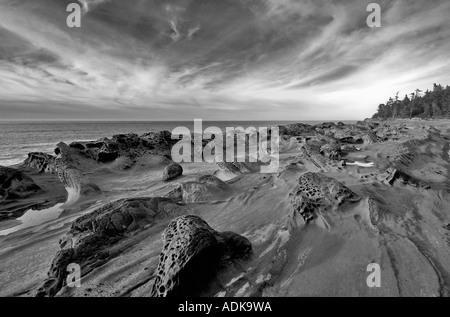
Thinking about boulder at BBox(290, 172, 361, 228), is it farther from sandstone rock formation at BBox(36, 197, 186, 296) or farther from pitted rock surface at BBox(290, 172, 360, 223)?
sandstone rock formation at BBox(36, 197, 186, 296)

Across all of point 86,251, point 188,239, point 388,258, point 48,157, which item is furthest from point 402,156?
point 48,157

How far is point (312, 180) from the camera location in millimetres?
4809

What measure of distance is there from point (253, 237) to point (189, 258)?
1.60 m

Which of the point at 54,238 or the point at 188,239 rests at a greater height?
the point at 188,239

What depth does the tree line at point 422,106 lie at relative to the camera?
55000 millimetres

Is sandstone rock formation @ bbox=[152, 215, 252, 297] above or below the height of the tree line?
below

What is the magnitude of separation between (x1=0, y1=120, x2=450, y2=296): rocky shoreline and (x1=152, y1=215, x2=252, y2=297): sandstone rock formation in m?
0.01

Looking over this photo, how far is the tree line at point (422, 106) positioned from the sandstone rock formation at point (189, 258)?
6784 cm

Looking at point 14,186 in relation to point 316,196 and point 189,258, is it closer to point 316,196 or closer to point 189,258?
point 189,258

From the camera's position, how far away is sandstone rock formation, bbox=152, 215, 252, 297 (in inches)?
100

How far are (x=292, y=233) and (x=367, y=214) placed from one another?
1.47m

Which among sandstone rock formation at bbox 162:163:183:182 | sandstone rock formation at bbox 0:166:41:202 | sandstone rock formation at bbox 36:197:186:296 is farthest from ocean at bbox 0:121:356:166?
sandstone rock formation at bbox 36:197:186:296

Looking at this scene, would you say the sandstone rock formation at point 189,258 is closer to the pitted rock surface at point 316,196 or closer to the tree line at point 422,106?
the pitted rock surface at point 316,196
